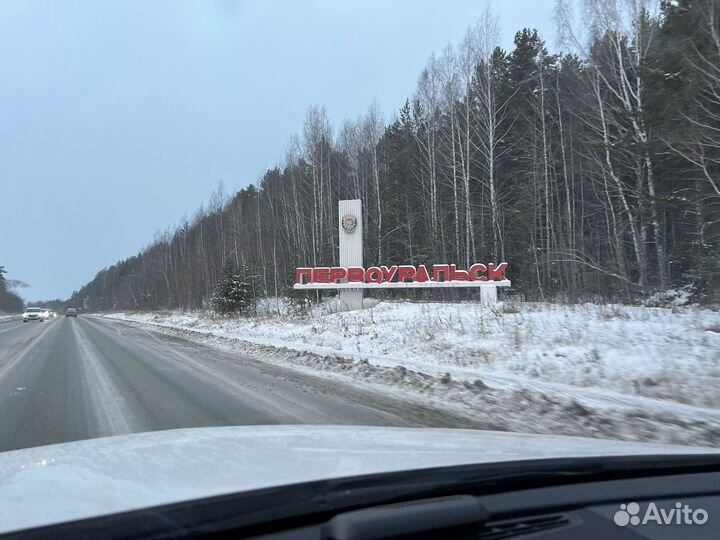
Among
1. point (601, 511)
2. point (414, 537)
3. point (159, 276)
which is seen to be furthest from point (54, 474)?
point (159, 276)

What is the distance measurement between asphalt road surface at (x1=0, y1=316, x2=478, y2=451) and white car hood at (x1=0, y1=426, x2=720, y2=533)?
317 centimetres

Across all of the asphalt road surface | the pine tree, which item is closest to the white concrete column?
the asphalt road surface

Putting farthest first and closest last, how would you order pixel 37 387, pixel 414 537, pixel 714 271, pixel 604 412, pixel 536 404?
pixel 714 271 → pixel 37 387 → pixel 536 404 → pixel 604 412 → pixel 414 537

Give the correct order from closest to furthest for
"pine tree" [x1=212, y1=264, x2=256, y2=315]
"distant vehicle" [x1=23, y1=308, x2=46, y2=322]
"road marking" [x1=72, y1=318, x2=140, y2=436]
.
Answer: "road marking" [x1=72, y1=318, x2=140, y2=436]
"pine tree" [x1=212, y1=264, x2=256, y2=315]
"distant vehicle" [x1=23, y1=308, x2=46, y2=322]

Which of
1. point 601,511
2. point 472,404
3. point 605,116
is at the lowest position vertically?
point 472,404

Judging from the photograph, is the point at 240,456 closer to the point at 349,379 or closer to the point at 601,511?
the point at 601,511

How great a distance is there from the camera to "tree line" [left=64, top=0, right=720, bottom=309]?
22.0m

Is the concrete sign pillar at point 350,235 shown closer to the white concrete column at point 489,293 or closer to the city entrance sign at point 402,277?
the city entrance sign at point 402,277

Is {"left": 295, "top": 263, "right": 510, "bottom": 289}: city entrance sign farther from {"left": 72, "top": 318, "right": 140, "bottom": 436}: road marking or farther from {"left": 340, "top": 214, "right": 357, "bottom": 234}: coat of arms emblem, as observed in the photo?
{"left": 72, "top": 318, "right": 140, "bottom": 436}: road marking

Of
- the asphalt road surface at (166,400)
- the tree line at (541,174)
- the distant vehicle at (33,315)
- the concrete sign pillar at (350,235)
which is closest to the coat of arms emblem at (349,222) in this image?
the concrete sign pillar at (350,235)

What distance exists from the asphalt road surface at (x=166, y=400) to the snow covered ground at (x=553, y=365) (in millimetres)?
1150

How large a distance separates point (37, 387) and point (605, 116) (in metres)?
26.9

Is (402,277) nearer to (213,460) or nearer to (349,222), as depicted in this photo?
(349,222)

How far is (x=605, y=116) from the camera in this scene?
27.2 metres
